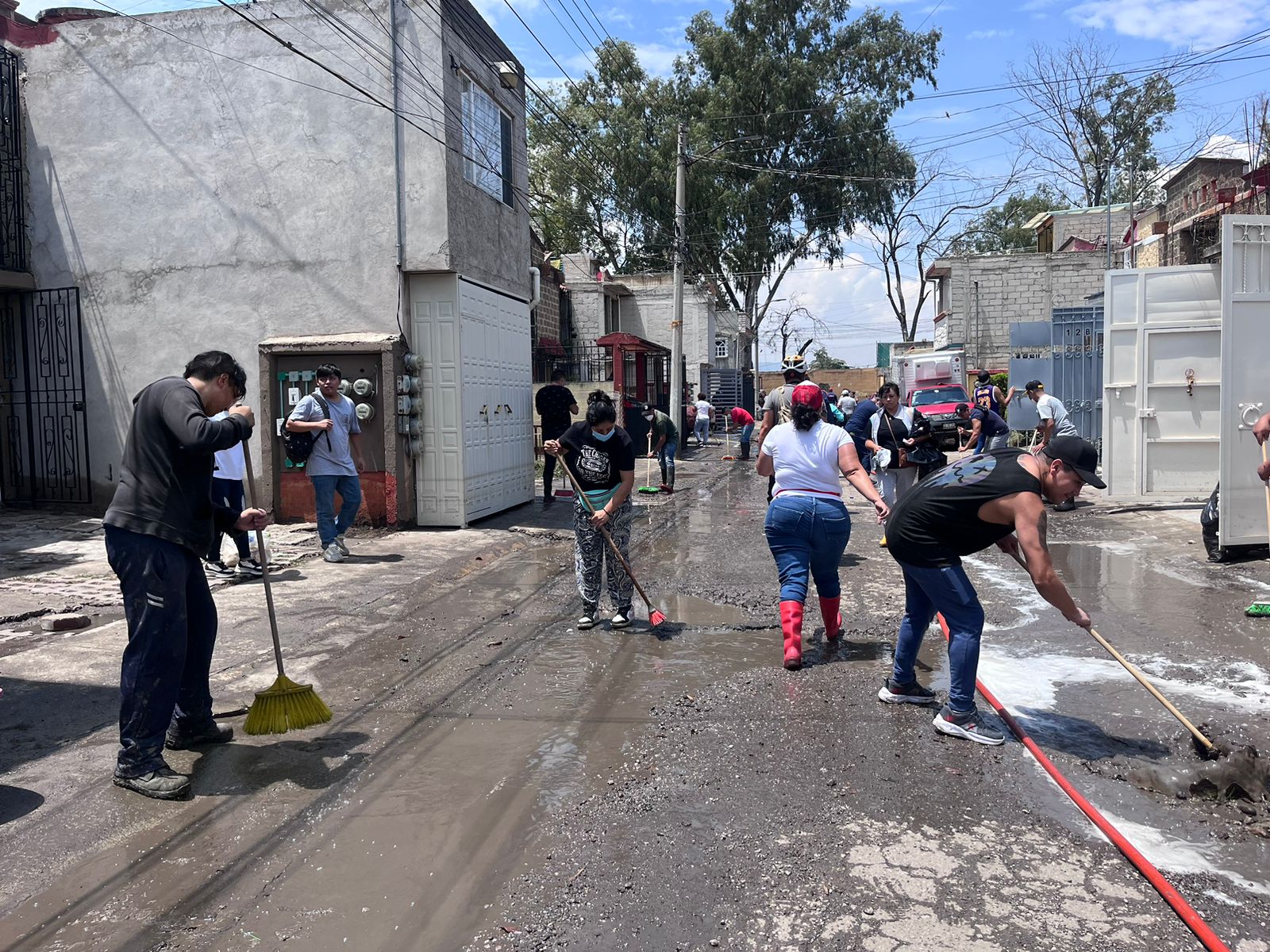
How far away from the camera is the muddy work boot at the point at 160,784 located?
13.4ft

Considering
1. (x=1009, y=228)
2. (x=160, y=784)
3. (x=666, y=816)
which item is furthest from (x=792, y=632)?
(x=1009, y=228)

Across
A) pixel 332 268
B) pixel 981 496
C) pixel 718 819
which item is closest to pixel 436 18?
pixel 332 268

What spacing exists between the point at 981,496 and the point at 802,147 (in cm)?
3562

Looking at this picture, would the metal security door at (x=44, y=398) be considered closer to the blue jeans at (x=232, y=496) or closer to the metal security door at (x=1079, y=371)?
the blue jeans at (x=232, y=496)

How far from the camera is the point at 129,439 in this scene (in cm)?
434

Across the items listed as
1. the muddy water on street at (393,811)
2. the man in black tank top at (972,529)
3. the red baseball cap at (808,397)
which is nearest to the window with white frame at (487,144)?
the red baseball cap at (808,397)

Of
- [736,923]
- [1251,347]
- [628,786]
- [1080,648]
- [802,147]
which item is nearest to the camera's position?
[736,923]

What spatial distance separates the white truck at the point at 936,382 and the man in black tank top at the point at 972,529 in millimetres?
20739

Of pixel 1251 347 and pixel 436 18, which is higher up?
pixel 436 18

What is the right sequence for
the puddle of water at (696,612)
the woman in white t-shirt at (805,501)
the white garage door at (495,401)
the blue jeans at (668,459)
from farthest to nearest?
1. the blue jeans at (668,459)
2. the white garage door at (495,401)
3. the puddle of water at (696,612)
4. the woman in white t-shirt at (805,501)

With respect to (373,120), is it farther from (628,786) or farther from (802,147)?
(802,147)

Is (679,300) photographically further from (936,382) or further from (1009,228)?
(1009,228)

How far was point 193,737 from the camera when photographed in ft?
15.4

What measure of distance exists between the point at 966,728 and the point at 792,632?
4.52 feet
